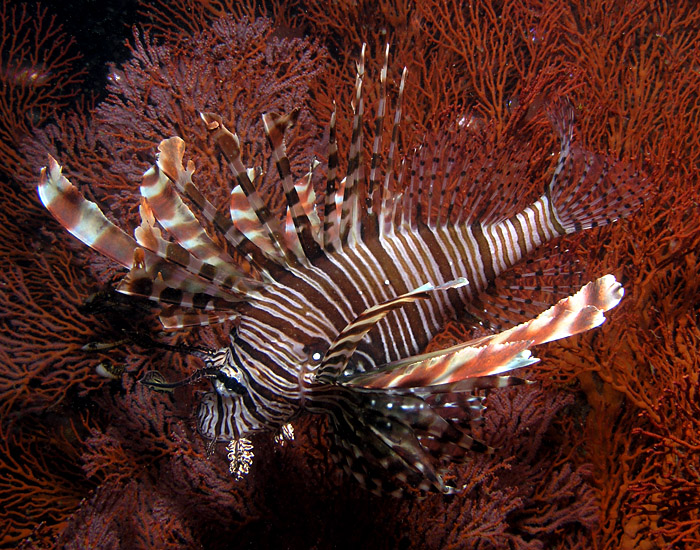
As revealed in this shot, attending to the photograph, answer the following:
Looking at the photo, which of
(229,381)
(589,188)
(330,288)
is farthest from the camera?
(589,188)

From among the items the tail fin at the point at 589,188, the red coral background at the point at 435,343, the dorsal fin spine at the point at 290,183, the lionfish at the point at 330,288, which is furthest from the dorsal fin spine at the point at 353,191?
the tail fin at the point at 589,188

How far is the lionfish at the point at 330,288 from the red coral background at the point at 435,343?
0.34 metres

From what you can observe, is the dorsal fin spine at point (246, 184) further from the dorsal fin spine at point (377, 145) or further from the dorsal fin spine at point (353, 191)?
the dorsal fin spine at point (377, 145)

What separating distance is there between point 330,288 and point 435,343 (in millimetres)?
1303

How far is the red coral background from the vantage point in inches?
89.4

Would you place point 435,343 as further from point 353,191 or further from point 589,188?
point 353,191

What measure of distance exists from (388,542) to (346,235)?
60.2 inches

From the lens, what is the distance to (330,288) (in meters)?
1.76

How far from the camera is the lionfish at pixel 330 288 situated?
4.65ft

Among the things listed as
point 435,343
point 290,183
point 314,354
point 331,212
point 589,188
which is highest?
point 290,183

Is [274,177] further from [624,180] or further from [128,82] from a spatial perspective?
[624,180]

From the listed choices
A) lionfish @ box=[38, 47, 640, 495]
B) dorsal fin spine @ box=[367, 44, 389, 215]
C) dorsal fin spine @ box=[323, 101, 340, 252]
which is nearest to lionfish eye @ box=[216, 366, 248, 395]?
lionfish @ box=[38, 47, 640, 495]

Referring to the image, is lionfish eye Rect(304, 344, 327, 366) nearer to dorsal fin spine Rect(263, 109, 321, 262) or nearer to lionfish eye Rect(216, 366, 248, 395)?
lionfish eye Rect(216, 366, 248, 395)

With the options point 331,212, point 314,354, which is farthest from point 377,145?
point 314,354
